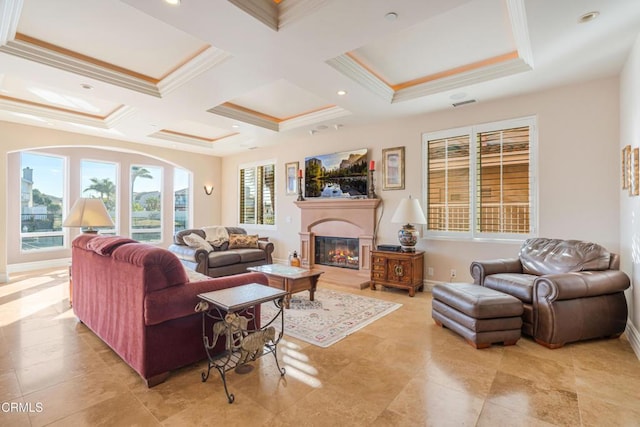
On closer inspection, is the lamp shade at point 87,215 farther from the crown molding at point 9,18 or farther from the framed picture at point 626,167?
the framed picture at point 626,167

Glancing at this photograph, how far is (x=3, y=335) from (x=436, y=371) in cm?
400

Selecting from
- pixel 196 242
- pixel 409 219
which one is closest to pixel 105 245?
pixel 196 242

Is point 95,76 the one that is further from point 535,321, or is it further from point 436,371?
point 535,321

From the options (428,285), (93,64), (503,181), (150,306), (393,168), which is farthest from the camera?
(393,168)

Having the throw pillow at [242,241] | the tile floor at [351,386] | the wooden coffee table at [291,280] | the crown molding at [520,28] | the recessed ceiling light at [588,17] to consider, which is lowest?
the tile floor at [351,386]

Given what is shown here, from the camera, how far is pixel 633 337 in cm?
279

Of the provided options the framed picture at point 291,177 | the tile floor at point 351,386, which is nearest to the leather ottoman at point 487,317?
the tile floor at point 351,386

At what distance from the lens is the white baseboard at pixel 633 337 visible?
263 centimetres

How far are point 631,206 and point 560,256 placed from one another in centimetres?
75

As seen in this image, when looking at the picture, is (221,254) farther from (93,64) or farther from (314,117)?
(93,64)

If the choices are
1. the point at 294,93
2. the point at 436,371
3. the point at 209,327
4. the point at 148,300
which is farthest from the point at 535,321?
the point at 294,93

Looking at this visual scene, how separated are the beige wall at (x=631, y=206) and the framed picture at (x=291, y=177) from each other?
4.90m

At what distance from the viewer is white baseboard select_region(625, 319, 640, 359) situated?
263 centimetres

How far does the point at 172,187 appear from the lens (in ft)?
28.1
